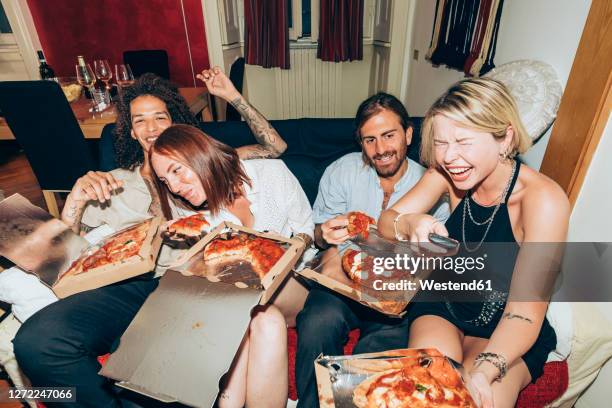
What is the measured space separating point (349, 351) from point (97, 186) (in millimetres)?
1183

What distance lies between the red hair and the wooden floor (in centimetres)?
237

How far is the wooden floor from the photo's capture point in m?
3.22

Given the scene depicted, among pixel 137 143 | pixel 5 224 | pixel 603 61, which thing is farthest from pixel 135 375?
pixel 603 61

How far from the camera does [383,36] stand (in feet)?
12.5

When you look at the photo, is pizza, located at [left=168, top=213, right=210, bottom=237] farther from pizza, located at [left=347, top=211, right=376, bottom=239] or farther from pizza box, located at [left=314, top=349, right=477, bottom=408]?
pizza box, located at [left=314, top=349, right=477, bottom=408]

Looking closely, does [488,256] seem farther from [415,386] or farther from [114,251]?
[114,251]

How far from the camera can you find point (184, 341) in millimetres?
953

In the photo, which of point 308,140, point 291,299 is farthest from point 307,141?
point 291,299

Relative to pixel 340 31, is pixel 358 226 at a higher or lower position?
lower

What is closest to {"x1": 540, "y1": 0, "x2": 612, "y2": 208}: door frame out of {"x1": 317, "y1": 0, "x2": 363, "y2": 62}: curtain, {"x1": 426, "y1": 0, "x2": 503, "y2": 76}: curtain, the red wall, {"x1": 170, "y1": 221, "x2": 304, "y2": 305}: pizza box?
{"x1": 426, "y1": 0, "x2": 503, "y2": 76}: curtain

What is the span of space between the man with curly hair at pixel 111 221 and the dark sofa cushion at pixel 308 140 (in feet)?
0.49

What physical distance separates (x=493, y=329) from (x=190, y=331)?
0.95 meters

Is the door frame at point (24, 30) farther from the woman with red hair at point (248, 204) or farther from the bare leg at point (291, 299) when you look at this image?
the bare leg at point (291, 299)

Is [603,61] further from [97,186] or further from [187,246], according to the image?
[97,186]
